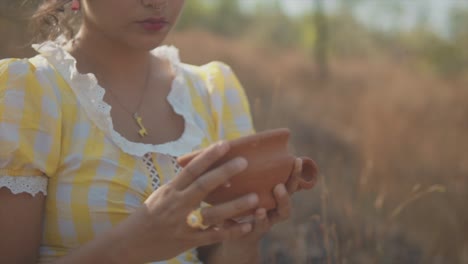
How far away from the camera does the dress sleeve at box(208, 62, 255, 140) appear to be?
207cm

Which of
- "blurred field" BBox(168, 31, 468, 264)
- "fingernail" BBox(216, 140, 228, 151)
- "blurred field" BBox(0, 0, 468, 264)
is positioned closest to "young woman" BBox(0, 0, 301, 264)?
"fingernail" BBox(216, 140, 228, 151)

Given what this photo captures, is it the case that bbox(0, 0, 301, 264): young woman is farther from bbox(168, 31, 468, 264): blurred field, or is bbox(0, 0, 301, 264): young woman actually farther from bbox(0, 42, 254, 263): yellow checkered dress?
bbox(168, 31, 468, 264): blurred field

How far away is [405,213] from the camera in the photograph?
5359mm

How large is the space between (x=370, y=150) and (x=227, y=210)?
503cm

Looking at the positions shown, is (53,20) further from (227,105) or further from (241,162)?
(241,162)

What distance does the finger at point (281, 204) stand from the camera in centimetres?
145

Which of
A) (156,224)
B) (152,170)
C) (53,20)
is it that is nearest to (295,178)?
(156,224)

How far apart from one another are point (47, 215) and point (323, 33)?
33.6 ft

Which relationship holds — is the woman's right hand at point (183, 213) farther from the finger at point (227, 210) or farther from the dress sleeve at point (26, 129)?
the dress sleeve at point (26, 129)

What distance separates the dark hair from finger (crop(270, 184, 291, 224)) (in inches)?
36.3

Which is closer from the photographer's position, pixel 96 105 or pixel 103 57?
pixel 96 105

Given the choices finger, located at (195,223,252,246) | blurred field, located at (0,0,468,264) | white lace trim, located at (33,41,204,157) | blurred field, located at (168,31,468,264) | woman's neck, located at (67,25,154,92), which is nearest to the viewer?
finger, located at (195,223,252,246)

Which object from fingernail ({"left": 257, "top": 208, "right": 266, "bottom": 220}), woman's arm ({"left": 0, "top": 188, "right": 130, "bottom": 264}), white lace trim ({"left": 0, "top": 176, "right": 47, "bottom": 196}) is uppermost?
white lace trim ({"left": 0, "top": 176, "right": 47, "bottom": 196})

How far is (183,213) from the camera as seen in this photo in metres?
1.37
